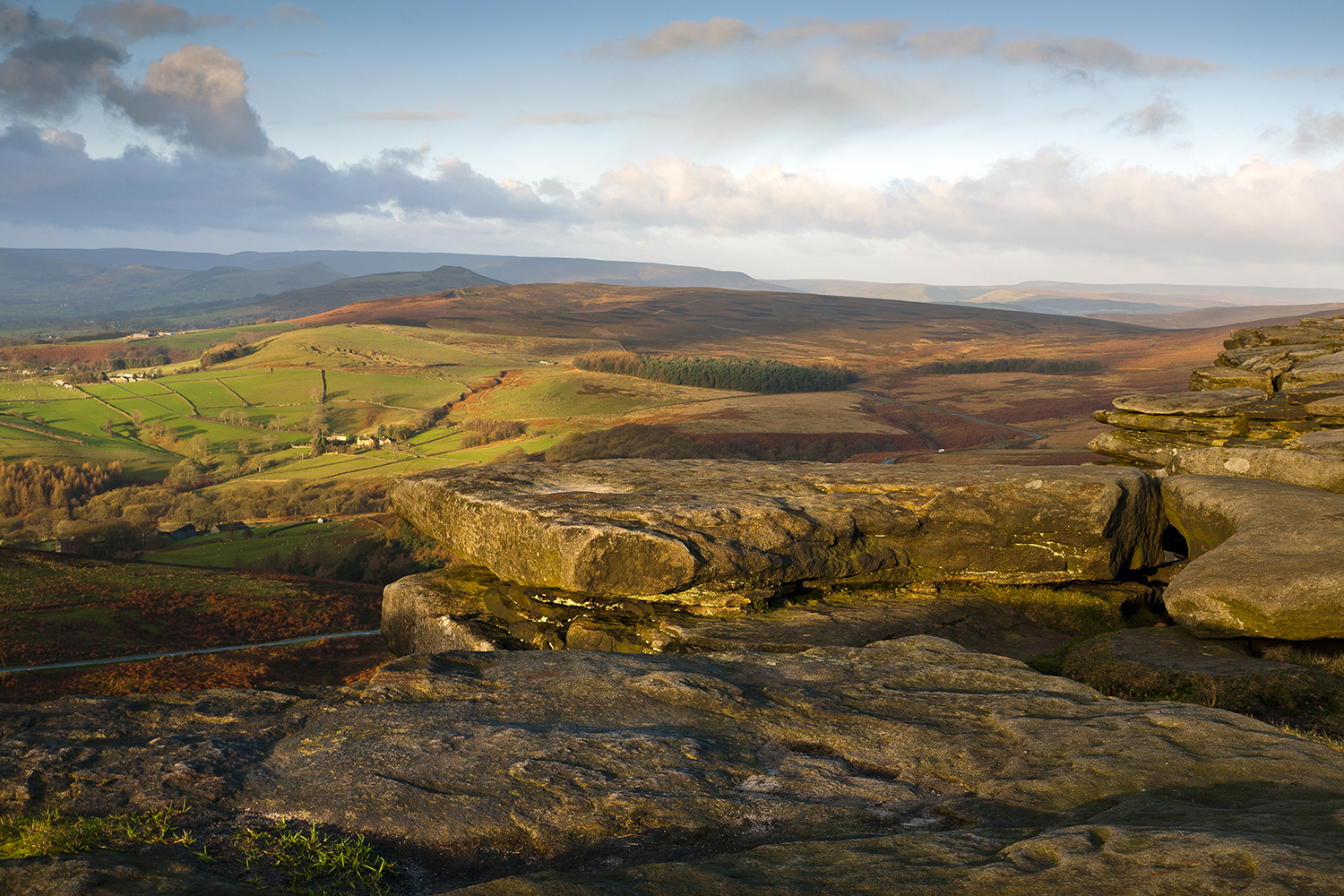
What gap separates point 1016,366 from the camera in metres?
108

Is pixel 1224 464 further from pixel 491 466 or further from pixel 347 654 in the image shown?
pixel 347 654

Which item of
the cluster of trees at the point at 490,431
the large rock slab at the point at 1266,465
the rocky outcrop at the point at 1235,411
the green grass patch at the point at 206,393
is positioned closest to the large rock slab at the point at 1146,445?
the rocky outcrop at the point at 1235,411

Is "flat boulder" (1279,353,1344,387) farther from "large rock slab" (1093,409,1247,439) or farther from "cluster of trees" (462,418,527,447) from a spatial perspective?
"cluster of trees" (462,418,527,447)

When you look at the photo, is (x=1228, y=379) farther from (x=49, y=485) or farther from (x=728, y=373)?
(x=728, y=373)

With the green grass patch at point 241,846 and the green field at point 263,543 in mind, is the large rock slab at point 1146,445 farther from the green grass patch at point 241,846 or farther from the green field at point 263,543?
the green field at point 263,543

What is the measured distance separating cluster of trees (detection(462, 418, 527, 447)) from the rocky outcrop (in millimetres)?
57454

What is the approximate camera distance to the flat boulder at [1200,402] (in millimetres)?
17516

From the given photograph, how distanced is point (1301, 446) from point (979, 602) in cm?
722

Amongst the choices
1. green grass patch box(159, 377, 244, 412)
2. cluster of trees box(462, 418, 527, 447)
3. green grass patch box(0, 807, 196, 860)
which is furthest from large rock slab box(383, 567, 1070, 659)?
green grass patch box(159, 377, 244, 412)

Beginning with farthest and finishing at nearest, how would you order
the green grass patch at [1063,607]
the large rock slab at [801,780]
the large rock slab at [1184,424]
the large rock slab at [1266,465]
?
the large rock slab at [1184,424]
the large rock slab at [1266,465]
the green grass patch at [1063,607]
the large rock slab at [801,780]

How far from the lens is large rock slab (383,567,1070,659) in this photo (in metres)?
11.2

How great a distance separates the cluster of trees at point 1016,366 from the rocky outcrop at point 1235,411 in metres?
87.5

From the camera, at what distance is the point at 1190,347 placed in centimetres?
11075

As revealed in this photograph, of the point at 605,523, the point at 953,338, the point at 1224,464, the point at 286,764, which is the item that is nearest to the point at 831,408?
the point at 1224,464
